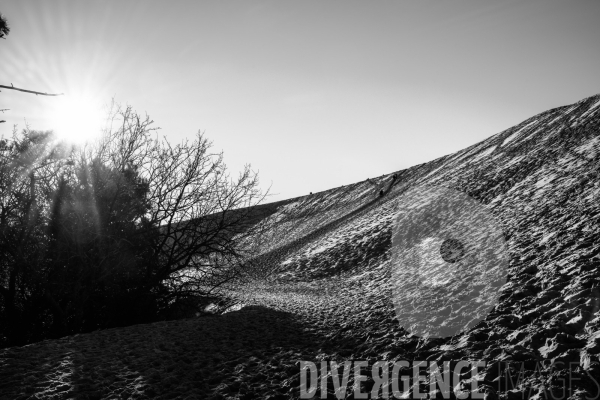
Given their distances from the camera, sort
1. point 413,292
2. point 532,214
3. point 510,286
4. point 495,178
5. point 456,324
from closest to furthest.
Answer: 1. point 456,324
2. point 510,286
3. point 413,292
4. point 532,214
5. point 495,178

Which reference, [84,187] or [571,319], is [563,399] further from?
[84,187]

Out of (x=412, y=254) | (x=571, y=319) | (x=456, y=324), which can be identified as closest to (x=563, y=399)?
(x=571, y=319)

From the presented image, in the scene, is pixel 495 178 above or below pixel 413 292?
above

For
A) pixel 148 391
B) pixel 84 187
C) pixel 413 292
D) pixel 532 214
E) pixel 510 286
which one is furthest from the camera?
pixel 84 187

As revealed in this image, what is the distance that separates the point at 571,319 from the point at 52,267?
36.7 feet

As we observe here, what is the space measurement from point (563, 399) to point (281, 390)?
3.16 meters

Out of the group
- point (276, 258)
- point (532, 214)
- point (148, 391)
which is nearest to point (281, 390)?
point (148, 391)

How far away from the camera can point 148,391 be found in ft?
14.3

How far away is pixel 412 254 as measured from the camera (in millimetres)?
13055

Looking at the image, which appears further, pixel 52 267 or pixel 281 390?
pixel 52 267

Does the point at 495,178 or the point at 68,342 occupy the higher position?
the point at 495,178

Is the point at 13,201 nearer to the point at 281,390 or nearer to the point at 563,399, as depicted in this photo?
the point at 281,390

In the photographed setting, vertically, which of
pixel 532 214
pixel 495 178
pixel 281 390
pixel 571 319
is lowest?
pixel 281 390

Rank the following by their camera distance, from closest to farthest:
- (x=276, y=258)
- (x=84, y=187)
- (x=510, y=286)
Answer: (x=510, y=286)
(x=84, y=187)
(x=276, y=258)
